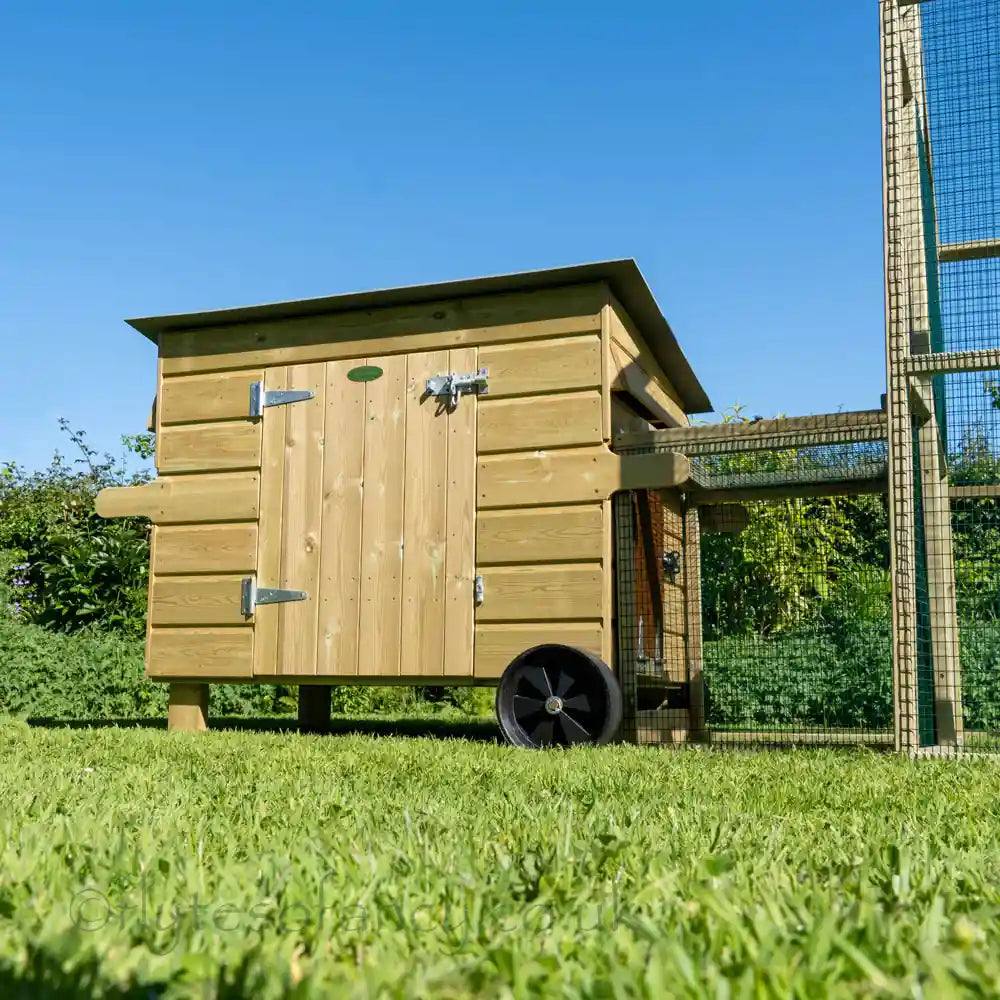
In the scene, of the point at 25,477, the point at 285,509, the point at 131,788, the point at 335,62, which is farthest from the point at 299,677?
the point at 25,477

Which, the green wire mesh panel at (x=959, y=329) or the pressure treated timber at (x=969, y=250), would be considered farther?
the pressure treated timber at (x=969, y=250)

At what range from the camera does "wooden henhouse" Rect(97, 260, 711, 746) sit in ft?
18.8

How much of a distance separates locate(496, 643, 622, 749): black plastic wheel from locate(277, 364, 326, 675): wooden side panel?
52.1 inches

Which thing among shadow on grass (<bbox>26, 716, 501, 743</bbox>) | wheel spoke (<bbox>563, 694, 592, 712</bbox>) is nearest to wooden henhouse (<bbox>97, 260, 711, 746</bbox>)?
wheel spoke (<bbox>563, 694, 592, 712</bbox>)

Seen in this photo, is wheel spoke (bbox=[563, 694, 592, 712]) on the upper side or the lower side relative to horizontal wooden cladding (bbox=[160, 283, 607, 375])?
lower

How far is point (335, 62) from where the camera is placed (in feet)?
24.3

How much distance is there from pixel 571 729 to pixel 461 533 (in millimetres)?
1252

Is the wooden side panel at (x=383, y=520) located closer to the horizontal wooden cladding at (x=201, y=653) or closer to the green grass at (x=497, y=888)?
the horizontal wooden cladding at (x=201, y=653)

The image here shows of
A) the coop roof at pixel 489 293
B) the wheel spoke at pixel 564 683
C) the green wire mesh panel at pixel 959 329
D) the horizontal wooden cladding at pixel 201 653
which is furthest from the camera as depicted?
the horizontal wooden cladding at pixel 201 653

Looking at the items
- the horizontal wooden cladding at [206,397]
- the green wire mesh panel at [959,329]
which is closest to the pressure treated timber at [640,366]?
the green wire mesh panel at [959,329]

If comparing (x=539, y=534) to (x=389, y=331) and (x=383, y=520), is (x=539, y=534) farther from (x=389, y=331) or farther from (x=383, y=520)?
(x=389, y=331)

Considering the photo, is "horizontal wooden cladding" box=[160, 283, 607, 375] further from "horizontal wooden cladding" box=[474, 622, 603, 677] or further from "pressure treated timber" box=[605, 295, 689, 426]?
"horizontal wooden cladding" box=[474, 622, 603, 677]

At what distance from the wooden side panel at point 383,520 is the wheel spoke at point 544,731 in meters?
0.97

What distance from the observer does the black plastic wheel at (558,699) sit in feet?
17.5
